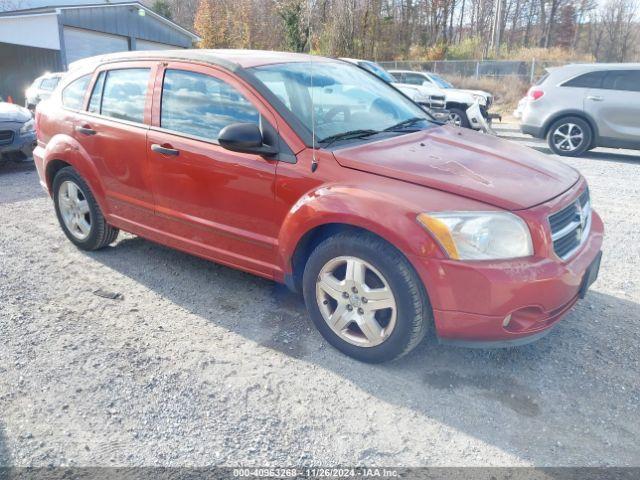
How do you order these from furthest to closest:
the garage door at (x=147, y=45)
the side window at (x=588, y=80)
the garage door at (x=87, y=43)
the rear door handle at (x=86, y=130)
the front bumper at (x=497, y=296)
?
the garage door at (x=147, y=45)
the garage door at (x=87, y=43)
the side window at (x=588, y=80)
the rear door handle at (x=86, y=130)
the front bumper at (x=497, y=296)

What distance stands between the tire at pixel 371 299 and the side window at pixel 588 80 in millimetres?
8741

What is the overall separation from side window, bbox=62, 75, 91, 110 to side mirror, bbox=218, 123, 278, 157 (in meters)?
2.12

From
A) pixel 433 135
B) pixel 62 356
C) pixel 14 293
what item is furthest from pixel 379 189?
pixel 14 293

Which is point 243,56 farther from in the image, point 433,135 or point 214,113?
point 433,135

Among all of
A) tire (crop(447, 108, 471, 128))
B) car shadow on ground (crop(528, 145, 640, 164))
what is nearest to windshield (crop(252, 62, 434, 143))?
car shadow on ground (crop(528, 145, 640, 164))

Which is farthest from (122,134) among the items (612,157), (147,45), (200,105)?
(147,45)

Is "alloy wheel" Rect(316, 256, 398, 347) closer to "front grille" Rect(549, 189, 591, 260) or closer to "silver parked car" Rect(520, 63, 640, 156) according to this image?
"front grille" Rect(549, 189, 591, 260)

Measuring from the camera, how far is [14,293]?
3996 millimetres

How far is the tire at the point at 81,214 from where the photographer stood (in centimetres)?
455

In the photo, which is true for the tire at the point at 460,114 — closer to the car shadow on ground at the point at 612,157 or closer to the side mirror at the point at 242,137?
the car shadow on ground at the point at 612,157

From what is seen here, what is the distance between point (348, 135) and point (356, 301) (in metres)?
1.08

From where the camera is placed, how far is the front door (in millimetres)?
3350

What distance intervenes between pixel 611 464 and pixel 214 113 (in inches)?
118

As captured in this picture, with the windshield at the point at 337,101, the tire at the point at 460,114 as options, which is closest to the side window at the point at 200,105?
the windshield at the point at 337,101
